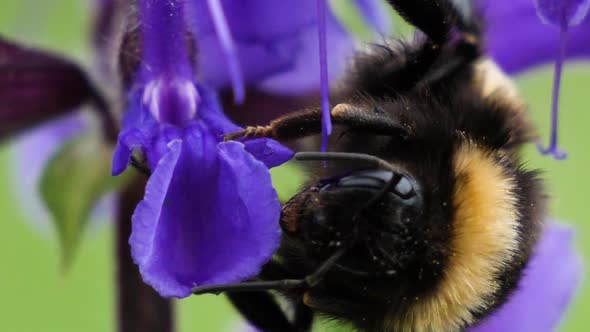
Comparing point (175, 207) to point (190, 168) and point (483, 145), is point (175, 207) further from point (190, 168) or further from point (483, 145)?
point (483, 145)

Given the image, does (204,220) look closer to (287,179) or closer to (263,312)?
(263,312)

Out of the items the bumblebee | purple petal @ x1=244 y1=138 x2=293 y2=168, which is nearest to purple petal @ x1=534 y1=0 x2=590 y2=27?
the bumblebee

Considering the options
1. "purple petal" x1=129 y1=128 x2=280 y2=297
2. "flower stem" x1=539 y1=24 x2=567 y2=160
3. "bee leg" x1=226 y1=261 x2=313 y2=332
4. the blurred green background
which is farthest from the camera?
the blurred green background

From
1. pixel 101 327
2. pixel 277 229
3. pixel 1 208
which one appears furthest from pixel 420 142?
pixel 1 208

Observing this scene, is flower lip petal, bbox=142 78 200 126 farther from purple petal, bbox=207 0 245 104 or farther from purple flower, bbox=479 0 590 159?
purple flower, bbox=479 0 590 159

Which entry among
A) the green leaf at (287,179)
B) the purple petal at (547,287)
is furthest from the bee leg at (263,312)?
the purple petal at (547,287)

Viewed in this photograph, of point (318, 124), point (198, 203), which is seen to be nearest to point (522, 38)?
point (318, 124)
